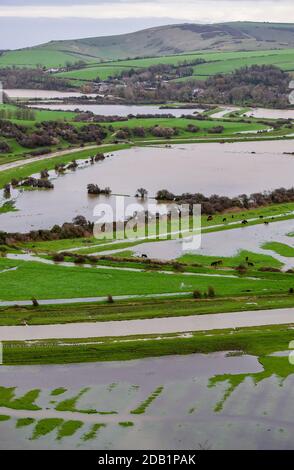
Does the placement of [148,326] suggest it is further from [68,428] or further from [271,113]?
[271,113]

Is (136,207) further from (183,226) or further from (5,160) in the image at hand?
(5,160)

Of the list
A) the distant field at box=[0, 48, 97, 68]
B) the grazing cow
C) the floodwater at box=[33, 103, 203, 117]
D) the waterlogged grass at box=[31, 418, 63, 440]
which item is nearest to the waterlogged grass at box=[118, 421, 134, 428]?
the waterlogged grass at box=[31, 418, 63, 440]

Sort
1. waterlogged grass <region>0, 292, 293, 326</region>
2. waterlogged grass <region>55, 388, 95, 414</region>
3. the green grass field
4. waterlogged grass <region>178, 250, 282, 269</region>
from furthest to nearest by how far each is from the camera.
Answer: waterlogged grass <region>178, 250, 282, 269</region> → the green grass field → waterlogged grass <region>0, 292, 293, 326</region> → waterlogged grass <region>55, 388, 95, 414</region>

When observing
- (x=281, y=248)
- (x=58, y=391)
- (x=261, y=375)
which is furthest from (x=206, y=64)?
(x=58, y=391)

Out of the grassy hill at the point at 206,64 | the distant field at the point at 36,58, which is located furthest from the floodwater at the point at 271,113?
the distant field at the point at 36,58

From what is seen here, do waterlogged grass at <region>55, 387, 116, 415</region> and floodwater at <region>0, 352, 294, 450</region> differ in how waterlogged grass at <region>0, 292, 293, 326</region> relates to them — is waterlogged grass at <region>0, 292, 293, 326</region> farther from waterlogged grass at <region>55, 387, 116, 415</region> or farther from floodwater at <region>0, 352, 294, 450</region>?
waterlogged grass at <region>55, 387, 116, 415</region>

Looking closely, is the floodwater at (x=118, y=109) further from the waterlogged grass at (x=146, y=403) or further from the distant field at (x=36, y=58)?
the waterlogged grass at (x=146, y=403)
